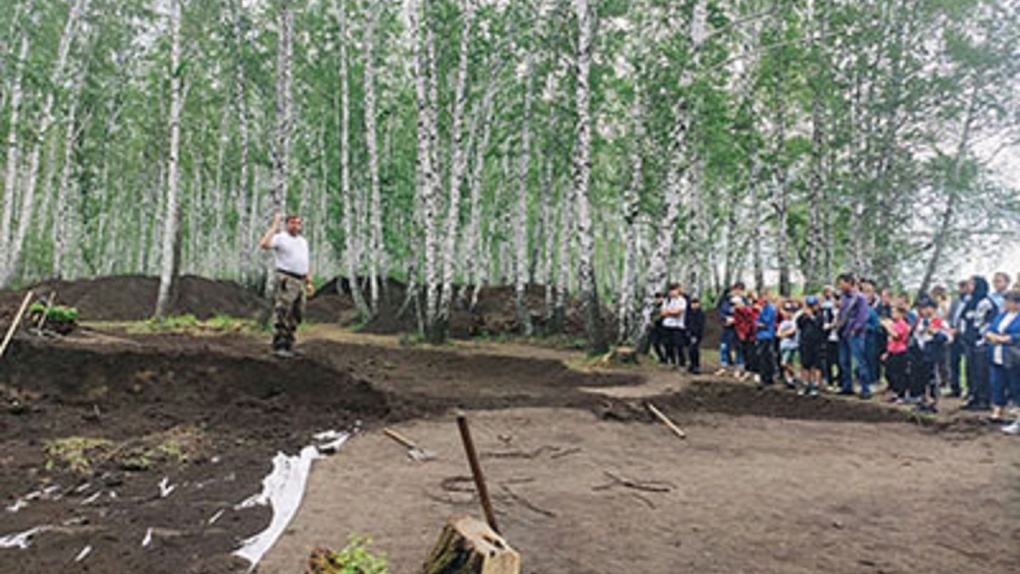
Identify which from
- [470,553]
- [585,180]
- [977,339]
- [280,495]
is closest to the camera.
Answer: [470,553]

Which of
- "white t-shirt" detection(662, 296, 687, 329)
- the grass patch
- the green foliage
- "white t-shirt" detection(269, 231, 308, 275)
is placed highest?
"white t-shirt" detection(269, 231, 308, 275)

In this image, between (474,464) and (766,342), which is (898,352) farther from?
(474,464)

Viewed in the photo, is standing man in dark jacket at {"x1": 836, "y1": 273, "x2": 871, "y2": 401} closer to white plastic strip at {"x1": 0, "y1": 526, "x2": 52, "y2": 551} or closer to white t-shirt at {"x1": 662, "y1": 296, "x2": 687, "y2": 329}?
white t-shirt at {"x1": 662, "y1": 296, "x2": 687, "y2": 329}

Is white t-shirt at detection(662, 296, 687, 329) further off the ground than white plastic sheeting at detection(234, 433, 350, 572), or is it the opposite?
white t-shirt at detection(662, 296, 687, 329)

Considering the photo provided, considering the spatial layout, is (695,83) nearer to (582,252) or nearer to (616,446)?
(582,252)

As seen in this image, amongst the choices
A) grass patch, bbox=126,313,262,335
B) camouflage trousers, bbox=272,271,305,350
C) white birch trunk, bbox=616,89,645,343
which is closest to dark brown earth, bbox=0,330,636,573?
camouflage trousers, bbox=272,271,305,350

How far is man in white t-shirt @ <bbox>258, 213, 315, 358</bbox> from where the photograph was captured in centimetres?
920

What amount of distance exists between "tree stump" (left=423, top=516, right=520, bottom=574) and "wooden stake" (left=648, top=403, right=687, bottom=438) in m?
5.76

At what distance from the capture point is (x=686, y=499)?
5961 millimetres

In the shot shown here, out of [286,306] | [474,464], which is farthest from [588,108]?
[474,464]

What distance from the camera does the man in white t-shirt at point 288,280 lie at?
920 cm

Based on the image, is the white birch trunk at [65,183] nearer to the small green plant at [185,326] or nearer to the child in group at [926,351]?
the small green plant at [185,326]

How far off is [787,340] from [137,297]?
63.5 feet

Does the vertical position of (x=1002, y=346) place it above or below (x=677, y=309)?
below
